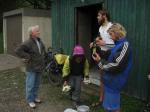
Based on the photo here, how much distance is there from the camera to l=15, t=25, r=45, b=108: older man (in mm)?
6824

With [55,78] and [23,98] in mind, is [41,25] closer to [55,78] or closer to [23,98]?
[55,78]

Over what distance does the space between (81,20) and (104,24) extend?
4.04 m

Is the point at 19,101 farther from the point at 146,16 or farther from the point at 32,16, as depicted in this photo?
the point at 32,16

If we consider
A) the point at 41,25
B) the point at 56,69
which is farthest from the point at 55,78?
the point at 41,25

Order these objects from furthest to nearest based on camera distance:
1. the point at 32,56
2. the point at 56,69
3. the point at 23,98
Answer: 1. the point at 56,69
2. the point at 23,98
3. the point at 32,56

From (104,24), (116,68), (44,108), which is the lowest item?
(44,108)

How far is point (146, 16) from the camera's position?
23.6 feet

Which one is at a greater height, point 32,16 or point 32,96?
point 32,16

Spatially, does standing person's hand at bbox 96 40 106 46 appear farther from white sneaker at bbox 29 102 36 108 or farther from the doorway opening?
the doorway opening

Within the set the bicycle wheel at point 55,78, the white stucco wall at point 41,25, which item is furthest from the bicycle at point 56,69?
the white stucco wall at point 41,25

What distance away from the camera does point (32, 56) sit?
6895 millimetres

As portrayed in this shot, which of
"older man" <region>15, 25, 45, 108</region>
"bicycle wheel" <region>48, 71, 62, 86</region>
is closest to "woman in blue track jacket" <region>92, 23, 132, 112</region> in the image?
"older man" <region>15, 25, 45, 108</region>

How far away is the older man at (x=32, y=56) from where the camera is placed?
682 centimetres

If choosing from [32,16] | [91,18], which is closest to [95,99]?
[91,18]
